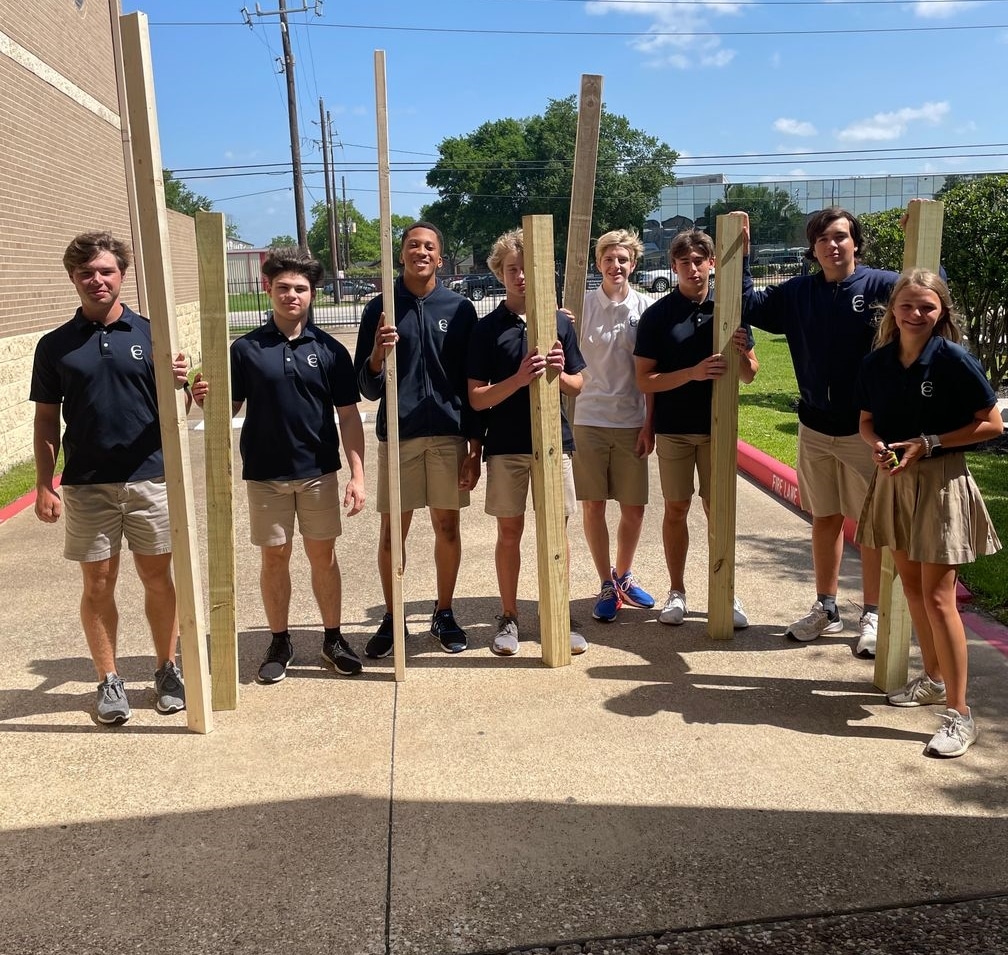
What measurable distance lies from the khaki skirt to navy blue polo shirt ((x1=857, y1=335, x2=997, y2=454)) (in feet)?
0.32

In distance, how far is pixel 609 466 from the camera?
16.5ft

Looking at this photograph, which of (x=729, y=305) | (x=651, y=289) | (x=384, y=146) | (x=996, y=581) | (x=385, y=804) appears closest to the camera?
(x=385, y=804)

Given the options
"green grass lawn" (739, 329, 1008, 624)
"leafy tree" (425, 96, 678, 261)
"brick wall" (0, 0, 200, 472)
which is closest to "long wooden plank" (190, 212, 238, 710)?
"green grass lawn" (739, 329, 1008, 624)

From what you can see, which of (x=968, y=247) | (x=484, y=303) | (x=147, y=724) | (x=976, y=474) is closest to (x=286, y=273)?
(x=147, y=724)

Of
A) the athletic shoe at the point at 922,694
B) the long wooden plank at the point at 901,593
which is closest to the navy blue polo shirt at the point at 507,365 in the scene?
the long wooden plank at the point at 901,593

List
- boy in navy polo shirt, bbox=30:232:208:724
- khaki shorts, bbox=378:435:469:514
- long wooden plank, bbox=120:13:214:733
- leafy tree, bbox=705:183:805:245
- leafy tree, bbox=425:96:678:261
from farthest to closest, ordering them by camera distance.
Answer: leafy tree, bbox=425:96:678:261 < leafy tree, bbox=705:183:805:245 < khaki shorts, bbox=378:435:469:514 < boy in navy polo shirt, bbox=30:232:208:724 < long wooden plank, bbox=120:13:214:733

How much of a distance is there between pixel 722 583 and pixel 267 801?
244 centimetres

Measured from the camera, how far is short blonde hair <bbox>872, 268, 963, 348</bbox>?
356 centimetres

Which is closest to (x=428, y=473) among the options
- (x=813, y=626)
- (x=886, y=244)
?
(x=813, y=626)

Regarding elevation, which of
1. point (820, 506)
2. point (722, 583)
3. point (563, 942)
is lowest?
point (563, 942)

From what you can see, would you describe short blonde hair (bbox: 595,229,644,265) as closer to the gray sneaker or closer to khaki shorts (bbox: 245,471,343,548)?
khaki shorts (bbox: 245,471,343,548)

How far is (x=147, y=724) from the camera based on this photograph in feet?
13.0

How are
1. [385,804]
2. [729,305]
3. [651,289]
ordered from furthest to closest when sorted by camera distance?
[651,289] → [729,305] → [385,804]

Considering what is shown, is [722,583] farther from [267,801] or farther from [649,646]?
[267,801]
